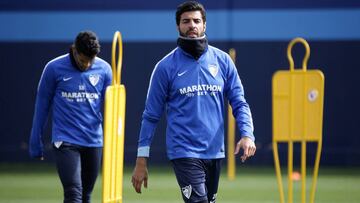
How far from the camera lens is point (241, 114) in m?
7.03

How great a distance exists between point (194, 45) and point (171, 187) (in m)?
7.98

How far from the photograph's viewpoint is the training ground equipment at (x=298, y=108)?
963 cm

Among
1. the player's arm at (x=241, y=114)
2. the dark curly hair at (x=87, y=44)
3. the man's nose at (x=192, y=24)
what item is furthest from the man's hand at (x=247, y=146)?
the dark curly hair at (x=87, y=44)

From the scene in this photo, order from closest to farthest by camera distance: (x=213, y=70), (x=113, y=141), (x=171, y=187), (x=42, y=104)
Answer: (x=213, y=70)
(x=113, y=141)
(x=42, y=104)
(x=171, y=187)

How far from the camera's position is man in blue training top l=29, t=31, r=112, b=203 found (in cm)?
865

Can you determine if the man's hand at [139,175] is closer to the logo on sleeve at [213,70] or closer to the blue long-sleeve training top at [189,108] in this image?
the blue long-sleeve training top at [189,108]

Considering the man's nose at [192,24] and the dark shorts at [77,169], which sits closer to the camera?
the man's nose at [192,24]

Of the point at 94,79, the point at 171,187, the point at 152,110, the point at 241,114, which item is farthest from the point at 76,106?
the point at 171,187

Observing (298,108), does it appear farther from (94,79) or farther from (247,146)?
(247,146)

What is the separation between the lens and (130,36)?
64.2 feet

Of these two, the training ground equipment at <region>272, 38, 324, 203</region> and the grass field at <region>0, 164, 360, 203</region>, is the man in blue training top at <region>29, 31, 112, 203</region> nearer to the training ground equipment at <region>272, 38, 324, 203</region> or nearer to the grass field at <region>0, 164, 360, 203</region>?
the training ground equipment at <region>272, 38, 324, 203</region>

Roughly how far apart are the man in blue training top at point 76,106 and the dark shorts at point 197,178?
180cm

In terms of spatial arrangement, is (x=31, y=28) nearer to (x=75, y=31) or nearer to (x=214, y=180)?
(x=75, y=31)

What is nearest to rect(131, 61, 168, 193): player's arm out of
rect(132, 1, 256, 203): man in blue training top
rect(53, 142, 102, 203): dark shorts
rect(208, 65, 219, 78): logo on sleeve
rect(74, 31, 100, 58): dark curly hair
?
rect(132, 1, 256, 203): man in blue training top
